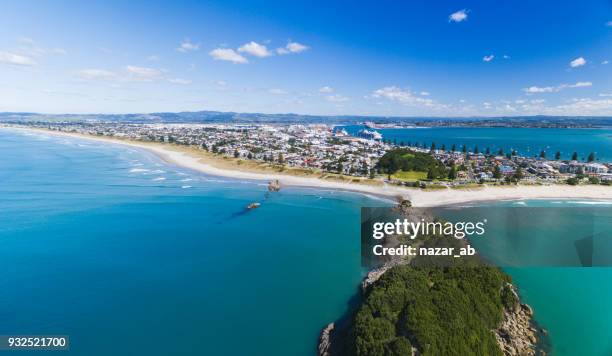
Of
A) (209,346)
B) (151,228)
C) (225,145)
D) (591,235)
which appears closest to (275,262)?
(209,346)

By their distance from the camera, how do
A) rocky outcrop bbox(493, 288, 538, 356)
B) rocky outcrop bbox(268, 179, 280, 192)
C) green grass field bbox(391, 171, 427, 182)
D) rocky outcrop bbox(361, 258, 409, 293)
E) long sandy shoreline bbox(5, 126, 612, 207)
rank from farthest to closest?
green grass field bbox(391, 171, 427, 182) → rocky outcrop bbox(268, 179, 280, 192) → long sandy shoreline bbox(5, 126, 612, 207) → rocky outcrop bbox(361, 258, 409, 293) → rocky outcrop bbox(493, 288, 538, 356)

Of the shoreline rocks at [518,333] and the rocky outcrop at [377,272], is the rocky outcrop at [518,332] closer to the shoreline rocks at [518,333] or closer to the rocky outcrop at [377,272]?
the shoreline rocks at [518,333]

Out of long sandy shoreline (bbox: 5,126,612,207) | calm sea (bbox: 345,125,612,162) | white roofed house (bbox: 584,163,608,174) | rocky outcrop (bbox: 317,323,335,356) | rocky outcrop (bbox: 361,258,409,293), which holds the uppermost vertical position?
calm sea (bbox: 345,125,612,162)

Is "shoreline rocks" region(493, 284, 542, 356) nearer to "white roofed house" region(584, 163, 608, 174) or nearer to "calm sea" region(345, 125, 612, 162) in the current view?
"white roofed house" region(584, 163, 608, 174)

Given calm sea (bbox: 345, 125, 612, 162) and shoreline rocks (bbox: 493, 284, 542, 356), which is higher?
calm sea (bbox: 345, 125, 612, 162)

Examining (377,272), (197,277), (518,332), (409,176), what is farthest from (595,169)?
(197,277)

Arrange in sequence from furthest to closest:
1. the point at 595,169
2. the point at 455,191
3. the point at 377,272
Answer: the point at 595,169
the point at 455,191
the point at 377,272

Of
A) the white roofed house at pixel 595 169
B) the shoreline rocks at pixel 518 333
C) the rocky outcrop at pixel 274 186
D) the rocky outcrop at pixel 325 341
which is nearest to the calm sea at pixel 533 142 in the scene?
the white roofed house at pixel 595 169

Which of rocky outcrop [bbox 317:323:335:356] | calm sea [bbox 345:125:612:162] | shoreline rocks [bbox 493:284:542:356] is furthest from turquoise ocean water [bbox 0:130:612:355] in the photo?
calm sea [bbox 345:125:612:162]

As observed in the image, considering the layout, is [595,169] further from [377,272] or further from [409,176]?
[377,272]
